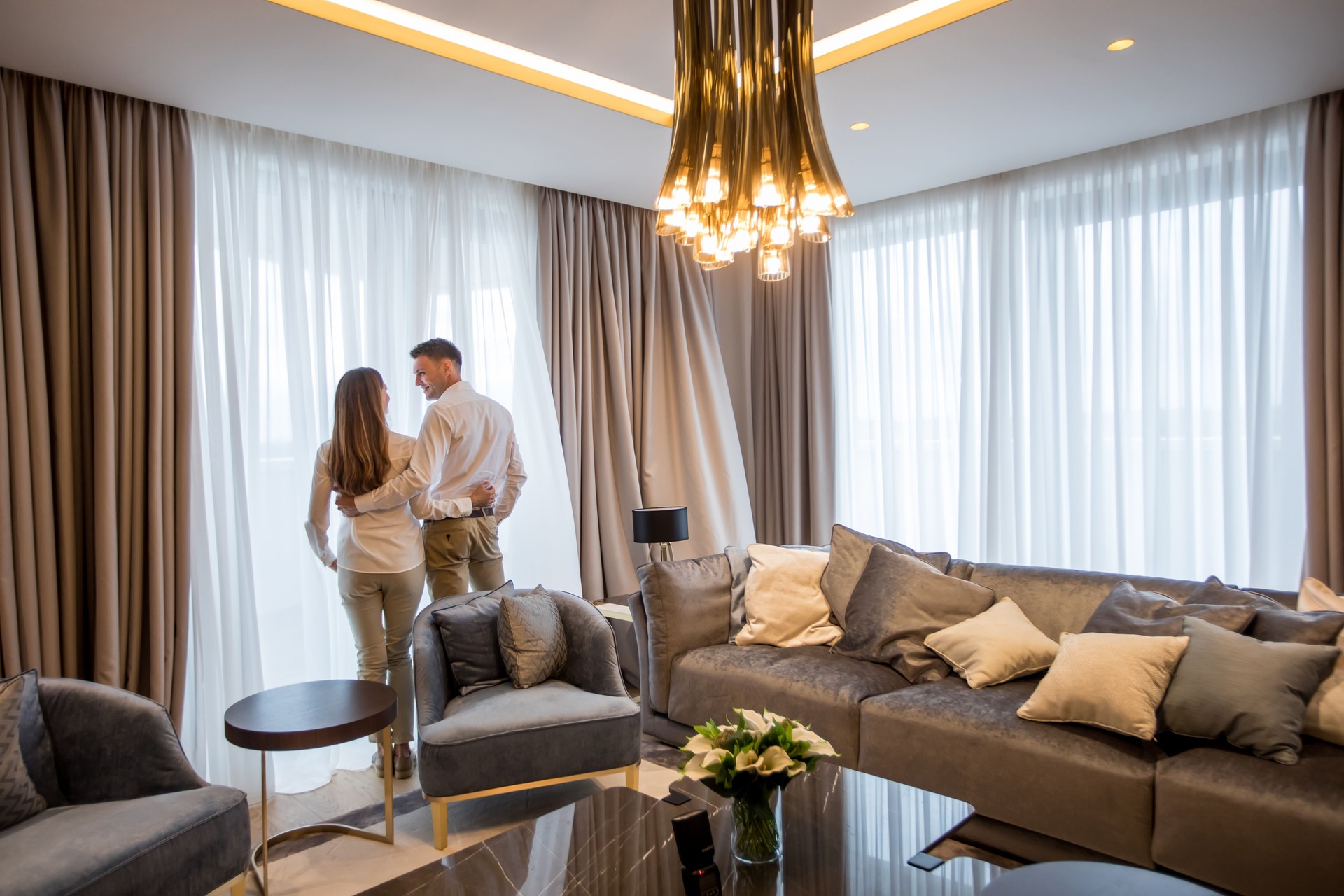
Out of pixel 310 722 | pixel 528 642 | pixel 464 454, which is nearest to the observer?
pixel 310 722

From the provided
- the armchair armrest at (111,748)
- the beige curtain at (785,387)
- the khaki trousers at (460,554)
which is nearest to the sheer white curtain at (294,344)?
the khaki trousers at (460,554)

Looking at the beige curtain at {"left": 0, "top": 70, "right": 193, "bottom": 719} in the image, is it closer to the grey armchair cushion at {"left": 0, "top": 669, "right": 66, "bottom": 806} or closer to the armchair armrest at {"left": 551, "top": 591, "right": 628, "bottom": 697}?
the grey armchair cushion at {"left": 0, "top": 669, "right": 66, "bottom": 806}

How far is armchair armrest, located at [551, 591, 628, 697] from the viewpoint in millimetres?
2961

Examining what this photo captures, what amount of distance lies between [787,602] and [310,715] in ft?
5.82

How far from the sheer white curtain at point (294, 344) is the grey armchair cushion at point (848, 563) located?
5.26 ft

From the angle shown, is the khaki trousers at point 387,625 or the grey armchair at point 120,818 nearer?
the grey armchair at point 120,818

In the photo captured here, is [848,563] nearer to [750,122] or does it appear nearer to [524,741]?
[524,741]

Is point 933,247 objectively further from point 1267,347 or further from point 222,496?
point 222,496

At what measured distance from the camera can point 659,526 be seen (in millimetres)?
4121

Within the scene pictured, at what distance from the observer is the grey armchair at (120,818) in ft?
5.96

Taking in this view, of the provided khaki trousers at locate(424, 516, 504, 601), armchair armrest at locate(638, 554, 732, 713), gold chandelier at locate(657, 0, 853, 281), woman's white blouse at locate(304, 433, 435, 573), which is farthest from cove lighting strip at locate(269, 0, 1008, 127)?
armchair armrest at locate(638, 554, 732, 713)

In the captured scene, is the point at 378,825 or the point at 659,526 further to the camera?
the point at 659,526

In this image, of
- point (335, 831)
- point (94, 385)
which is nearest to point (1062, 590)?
point (335, 831)

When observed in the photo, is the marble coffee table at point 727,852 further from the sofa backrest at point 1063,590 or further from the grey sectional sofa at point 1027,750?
the sofa backrest at point 1063,590
